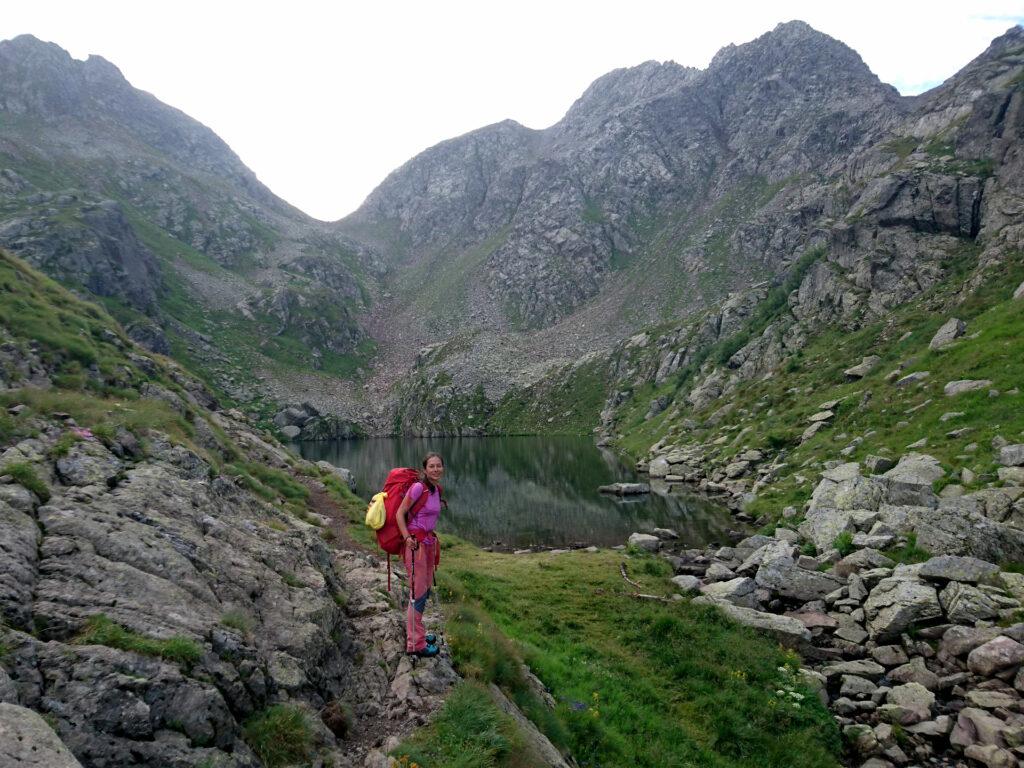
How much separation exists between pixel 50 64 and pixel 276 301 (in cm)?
11804

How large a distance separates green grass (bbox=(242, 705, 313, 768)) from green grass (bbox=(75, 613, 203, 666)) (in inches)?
45.1

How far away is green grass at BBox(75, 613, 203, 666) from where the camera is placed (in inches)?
232

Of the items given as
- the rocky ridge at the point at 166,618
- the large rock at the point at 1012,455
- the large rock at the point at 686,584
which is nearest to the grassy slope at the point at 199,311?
the rocky ridge at the point at 166,618

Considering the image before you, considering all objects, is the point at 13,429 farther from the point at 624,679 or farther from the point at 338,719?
the point at 624,679

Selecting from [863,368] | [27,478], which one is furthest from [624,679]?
[863,368]

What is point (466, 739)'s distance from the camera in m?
7.70

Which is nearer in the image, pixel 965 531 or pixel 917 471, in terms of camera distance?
pixel 965 531

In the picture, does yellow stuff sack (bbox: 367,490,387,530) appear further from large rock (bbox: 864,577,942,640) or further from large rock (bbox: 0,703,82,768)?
large rock (bbox: 864,577,942,640)

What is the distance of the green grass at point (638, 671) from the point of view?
1122 centimetres

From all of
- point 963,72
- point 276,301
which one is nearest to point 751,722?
point 963,72

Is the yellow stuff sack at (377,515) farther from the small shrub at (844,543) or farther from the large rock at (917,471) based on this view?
the large rock at (917,471)

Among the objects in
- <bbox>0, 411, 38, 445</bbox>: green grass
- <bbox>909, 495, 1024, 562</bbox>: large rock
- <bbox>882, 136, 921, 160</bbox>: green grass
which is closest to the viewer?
<bbox>0, 411, 38, 445</bbox>: green grass

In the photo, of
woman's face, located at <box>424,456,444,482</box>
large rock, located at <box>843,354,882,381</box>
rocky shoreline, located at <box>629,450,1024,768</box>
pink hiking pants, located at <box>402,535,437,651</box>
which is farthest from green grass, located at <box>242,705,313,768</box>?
large rock, located at <box>843,354,882,381</box>

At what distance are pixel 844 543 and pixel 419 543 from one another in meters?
20.9
